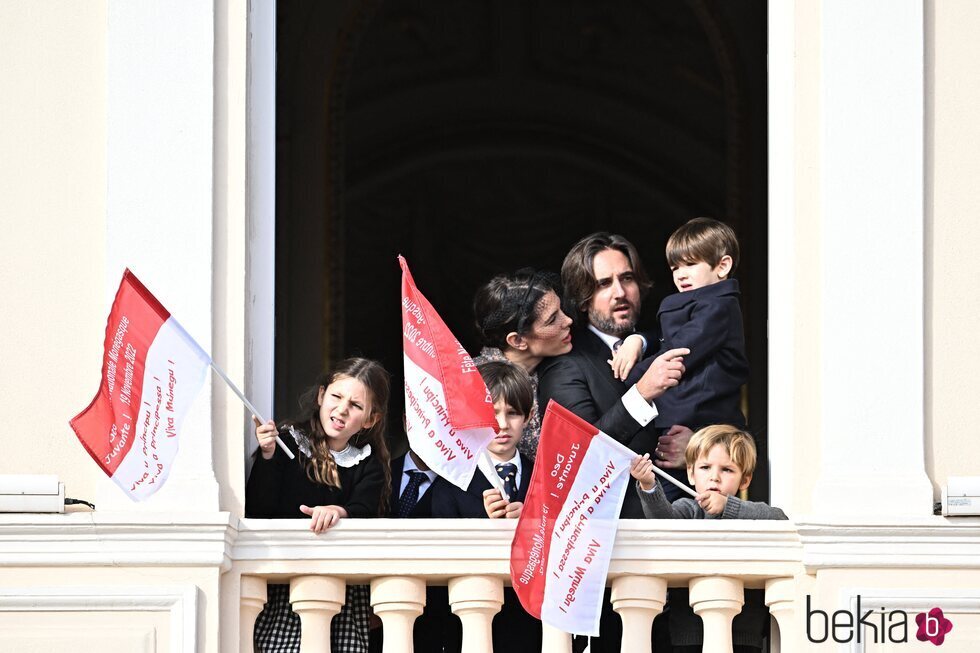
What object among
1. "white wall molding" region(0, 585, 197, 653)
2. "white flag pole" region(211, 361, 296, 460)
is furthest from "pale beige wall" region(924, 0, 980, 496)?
"white wall molding" region(0, 585, 197, 653)

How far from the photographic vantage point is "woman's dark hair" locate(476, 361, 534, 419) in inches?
372

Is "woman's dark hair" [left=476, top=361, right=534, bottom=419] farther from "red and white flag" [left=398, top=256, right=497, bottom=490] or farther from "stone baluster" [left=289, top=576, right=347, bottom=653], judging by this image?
"stone baluster" [left=289, top=576, right=347, bottom=653]

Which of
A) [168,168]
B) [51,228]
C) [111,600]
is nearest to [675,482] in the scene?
[111,600]

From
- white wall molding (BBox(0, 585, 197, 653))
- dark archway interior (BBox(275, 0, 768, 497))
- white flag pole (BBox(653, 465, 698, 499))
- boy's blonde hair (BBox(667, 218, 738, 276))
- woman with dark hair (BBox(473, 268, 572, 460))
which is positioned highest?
dark archway interior (BBox(275, 0, 768, 497))

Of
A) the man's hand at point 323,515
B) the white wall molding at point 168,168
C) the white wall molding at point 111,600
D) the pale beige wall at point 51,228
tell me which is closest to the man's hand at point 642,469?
the man's hand at point 323,515

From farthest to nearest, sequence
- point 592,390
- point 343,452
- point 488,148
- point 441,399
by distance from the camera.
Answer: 1. point 488,148
2. point 592,390
3. point 343,452
4. point 441,399

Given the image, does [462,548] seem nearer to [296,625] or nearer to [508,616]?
[508,616]

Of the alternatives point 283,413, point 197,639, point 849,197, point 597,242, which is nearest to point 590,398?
point 597,242

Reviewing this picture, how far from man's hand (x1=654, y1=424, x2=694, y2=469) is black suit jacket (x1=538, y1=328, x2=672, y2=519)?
4 centimetres

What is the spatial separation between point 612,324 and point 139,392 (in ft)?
7.03

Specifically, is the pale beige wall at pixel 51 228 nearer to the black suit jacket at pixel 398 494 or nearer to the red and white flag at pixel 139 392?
the red and white flag at pixel 139 392

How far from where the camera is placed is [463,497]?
9258 millimetres

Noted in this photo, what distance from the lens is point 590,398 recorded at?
9.87m

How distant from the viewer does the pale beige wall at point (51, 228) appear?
912 cm
